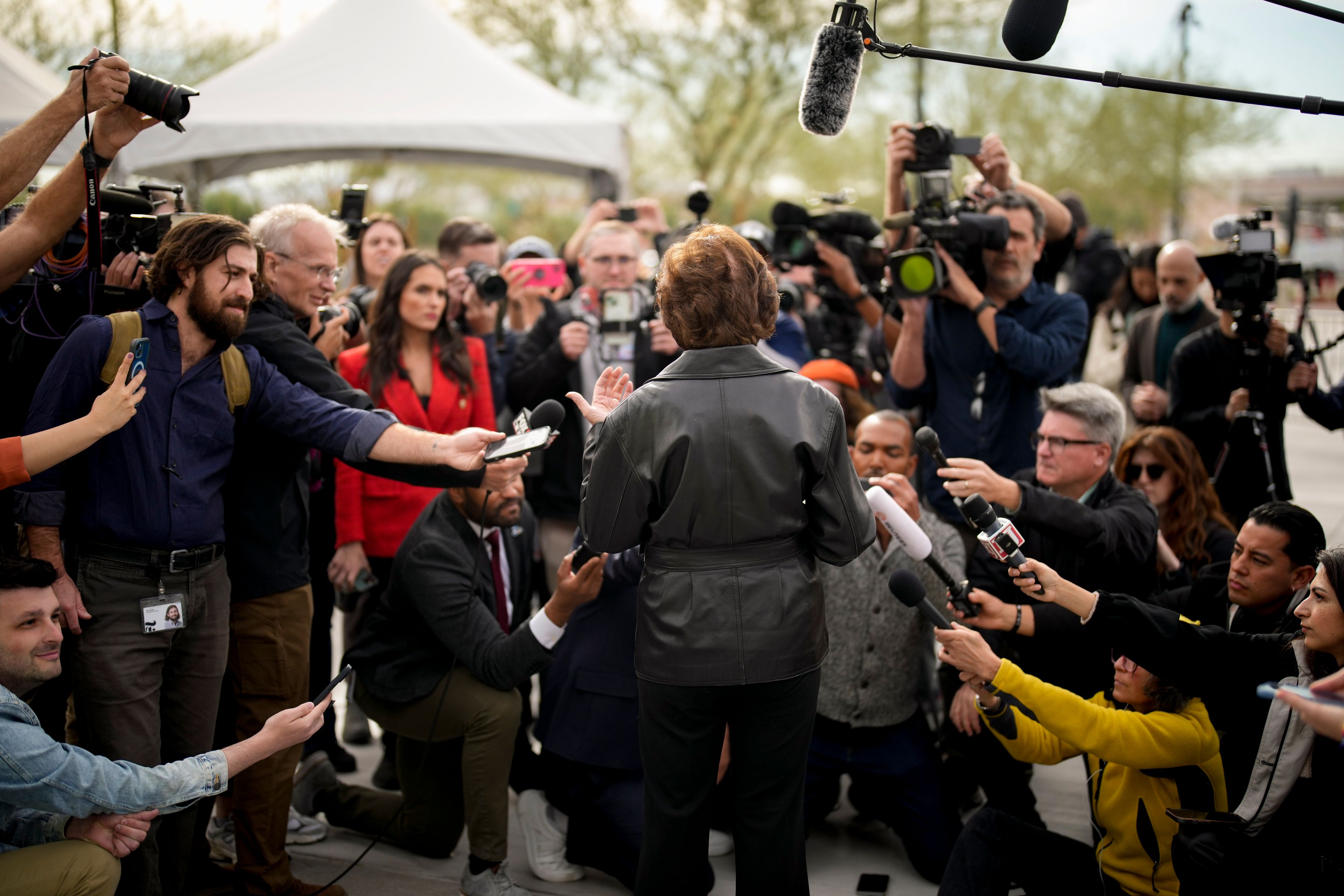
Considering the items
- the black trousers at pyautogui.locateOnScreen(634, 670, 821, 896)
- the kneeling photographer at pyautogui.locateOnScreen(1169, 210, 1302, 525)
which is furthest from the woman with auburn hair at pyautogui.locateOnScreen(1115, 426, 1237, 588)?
the black trousers at pyautogui.locateOnScreen(634, 670, 821, 896)

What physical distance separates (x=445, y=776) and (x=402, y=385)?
4.62 ft

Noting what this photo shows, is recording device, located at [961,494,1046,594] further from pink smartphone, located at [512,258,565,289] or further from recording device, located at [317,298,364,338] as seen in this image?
pink smartphone, located at [512,258,565,289]

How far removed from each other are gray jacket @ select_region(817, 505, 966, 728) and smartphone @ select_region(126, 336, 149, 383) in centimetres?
205

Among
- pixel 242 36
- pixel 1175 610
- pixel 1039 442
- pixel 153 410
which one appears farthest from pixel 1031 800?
pixel 242 36

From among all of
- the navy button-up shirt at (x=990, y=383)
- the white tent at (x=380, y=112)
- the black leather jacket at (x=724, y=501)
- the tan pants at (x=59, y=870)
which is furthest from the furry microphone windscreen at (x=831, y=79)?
the white tent at (x=380, y=112)

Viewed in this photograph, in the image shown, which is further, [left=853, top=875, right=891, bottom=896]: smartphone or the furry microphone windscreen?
[left=853, top=875, right=891, bottom=896]: smartphone

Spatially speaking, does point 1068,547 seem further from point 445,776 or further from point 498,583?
point 445,776

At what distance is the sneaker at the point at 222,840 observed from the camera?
346 centimetres

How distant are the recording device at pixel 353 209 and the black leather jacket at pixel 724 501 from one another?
108 inches

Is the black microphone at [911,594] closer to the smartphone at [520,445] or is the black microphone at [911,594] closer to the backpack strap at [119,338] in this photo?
the smartphone at [520,445]

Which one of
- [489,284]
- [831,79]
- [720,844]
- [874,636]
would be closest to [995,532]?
[874,636]

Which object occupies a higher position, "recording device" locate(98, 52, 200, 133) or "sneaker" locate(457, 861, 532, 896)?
"recording device" locate(98, 52, 200, 133)

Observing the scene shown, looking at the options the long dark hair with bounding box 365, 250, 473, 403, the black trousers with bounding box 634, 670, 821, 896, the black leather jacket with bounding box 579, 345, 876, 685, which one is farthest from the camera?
the long dark hair with bounding box 365, 250, 473, 403

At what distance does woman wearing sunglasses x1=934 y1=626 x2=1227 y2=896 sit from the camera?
8.74ft
